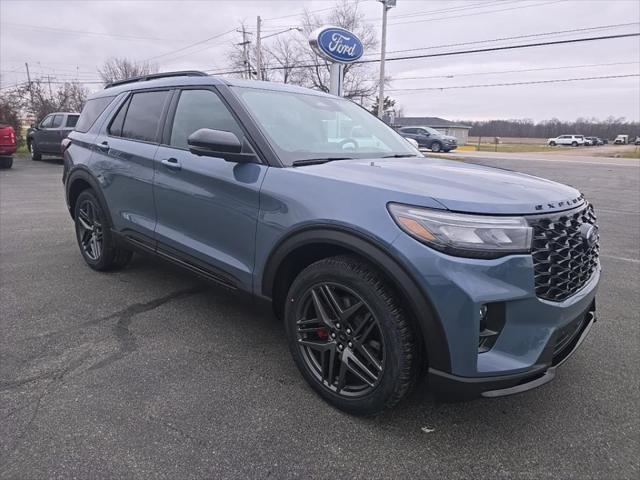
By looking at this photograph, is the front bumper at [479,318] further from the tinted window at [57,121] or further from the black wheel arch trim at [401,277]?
the tinted window at [57,121]

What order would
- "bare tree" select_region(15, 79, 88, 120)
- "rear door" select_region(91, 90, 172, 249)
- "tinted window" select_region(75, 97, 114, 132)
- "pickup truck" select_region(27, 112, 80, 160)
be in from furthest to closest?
"bare tree" select_region(15, 79, 88, 120) → "pickup truck" select_region(27, 112, 80, 160) → "tinted window" select_region(75, 97, 114, 132) → "rear door" select_region(91, 90, 172, 249)

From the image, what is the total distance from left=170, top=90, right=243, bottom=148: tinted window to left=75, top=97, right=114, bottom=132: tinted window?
1439 millimetres

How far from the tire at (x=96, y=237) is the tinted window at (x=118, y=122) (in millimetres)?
636

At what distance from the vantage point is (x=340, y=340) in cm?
240

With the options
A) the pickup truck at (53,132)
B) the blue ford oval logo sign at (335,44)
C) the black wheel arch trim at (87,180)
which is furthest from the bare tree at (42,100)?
the black wheel arch trim at (87,180)

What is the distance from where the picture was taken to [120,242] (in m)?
4.11

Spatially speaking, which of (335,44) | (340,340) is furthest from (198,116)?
(335,44)

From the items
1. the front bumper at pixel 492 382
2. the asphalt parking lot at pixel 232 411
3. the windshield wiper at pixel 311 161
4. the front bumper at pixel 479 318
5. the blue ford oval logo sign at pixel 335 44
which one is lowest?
the asphalt parking lot at pixel 232 411

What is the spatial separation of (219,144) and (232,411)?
4.81 feet

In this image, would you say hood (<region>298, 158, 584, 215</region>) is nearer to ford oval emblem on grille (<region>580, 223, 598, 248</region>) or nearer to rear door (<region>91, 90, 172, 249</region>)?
ford oval emblem on grille (<region>580, 223, 598, 248</region>)

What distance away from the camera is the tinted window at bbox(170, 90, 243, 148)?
3.05m

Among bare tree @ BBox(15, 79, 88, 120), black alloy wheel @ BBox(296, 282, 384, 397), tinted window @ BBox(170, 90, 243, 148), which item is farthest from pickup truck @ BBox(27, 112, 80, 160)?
black alloy wheel @ BBox(296, 282, 384, 397)

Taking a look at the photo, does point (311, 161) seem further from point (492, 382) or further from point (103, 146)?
point (103, 146)

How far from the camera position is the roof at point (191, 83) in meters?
3.24
